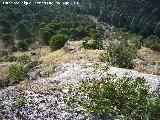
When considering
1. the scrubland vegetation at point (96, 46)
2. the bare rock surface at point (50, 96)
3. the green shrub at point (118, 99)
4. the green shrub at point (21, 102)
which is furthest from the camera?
the green shrub at point (21, 102)

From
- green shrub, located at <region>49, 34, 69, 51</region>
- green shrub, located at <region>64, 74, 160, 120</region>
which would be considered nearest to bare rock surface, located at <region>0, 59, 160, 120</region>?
green shrub, located at <region>64, 74, 160, 120</region>

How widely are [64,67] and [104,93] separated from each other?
1257cm

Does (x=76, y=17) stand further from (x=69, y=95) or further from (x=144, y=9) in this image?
(x=69, y=95)

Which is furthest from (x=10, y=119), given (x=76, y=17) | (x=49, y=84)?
(x=76, y=17)

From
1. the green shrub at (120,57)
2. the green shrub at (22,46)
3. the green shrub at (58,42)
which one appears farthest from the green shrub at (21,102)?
the green shrub at (22,46)

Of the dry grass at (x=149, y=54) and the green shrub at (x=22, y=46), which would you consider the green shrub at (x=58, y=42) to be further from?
the green shrub at (x=22, y=46)

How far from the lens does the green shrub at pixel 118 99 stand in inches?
957

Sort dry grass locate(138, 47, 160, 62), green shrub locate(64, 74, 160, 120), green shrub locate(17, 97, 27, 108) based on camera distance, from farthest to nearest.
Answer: dry grass locate(138, 47, 160, 62) → green shrub locate(17, 97, 27, 108) → green shrub locate(64, 74, 160, 120)

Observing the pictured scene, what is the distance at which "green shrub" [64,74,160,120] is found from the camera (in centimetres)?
2431

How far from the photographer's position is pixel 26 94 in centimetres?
2995

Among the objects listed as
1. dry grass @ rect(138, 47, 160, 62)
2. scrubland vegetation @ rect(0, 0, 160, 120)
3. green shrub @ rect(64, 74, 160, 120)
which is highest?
green shrub @ rect(64, 74, 160, 120)

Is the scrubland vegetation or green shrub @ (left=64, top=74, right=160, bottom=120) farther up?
green shrub @ (left=64, top=74, right=160, bottom=120)

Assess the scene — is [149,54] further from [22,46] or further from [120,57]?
[120,57]

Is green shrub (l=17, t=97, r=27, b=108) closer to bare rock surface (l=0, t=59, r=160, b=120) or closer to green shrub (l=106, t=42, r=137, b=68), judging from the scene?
bare rock surface (l=0, t=59, r=160, b=120)
